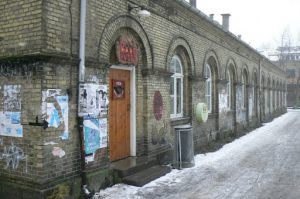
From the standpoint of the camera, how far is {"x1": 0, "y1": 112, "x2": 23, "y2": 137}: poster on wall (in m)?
6.00

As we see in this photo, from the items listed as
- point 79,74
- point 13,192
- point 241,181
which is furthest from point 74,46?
point 241,181

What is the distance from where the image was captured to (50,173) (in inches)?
230

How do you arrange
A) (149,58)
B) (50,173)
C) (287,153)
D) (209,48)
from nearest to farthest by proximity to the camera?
1. (50,173)
2. (149,58)
3. (287,153)
4. (209,48)

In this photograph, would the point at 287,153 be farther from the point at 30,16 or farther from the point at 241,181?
the point at 30,16

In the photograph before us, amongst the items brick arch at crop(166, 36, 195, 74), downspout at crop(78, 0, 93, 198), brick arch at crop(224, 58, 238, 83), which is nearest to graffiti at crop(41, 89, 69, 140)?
downspout at crop(78, 0, 93, 198)

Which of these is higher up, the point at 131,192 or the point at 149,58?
the point at 149,58

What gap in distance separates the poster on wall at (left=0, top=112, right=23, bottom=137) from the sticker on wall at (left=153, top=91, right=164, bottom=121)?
3984 millimetres

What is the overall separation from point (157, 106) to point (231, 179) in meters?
2.71

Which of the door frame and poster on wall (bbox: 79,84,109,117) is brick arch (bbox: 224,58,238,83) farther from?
poster on wall (bbox: 79,84,109,117)

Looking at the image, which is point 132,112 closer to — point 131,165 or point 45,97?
point 131,165

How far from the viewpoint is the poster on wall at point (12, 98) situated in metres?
6.00

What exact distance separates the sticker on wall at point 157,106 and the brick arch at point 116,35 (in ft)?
2.88

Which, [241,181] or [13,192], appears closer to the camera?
[13,192]

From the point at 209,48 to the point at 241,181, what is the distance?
273 inches
